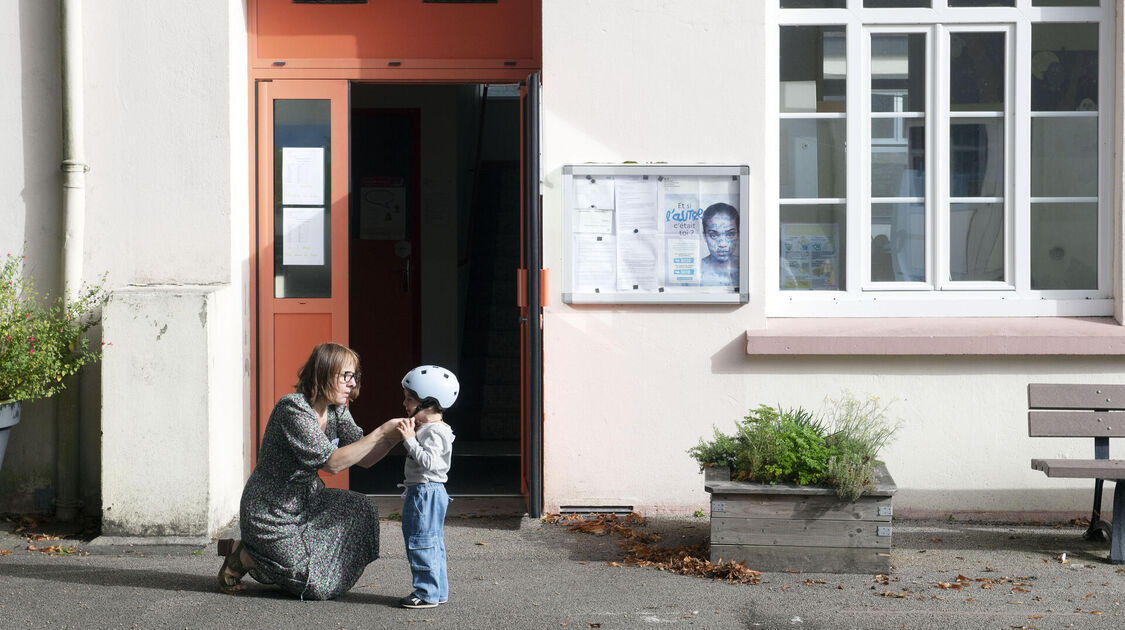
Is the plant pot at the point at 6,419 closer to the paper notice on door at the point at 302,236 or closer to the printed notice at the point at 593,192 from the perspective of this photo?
the paper notice on door at the point at 302,236

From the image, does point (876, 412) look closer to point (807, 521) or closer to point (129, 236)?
point (807, 521)

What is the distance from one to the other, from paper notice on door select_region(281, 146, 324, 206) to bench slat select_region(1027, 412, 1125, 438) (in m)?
4.22

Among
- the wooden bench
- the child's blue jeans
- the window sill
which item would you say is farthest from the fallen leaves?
the wooden bench

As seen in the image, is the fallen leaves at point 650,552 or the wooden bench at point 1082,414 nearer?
the fallen leaves at point 650,552

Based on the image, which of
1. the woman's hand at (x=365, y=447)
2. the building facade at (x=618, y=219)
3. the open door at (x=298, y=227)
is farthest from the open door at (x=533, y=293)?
the woman's hand at (x=365, y=447)

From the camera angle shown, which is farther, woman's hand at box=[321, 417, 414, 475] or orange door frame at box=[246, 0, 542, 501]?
orange door frame at box=[246, 0, 542, 501]

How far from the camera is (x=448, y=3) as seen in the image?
729 centimetres

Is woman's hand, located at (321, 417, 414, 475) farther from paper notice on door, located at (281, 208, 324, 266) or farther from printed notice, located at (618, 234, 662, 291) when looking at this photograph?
paper notice on door, located at (281, 208, 324, 266)

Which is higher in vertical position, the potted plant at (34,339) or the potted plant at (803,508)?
the potted plant at (34,339)

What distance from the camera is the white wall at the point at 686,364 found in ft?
22.6

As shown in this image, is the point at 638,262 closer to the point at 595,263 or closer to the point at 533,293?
the point at 595,263

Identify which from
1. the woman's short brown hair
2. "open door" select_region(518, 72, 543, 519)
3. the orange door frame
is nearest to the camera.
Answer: the woman's short brown hair

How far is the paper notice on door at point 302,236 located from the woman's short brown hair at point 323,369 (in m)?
2.14

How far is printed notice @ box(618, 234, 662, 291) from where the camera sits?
22.7ft
